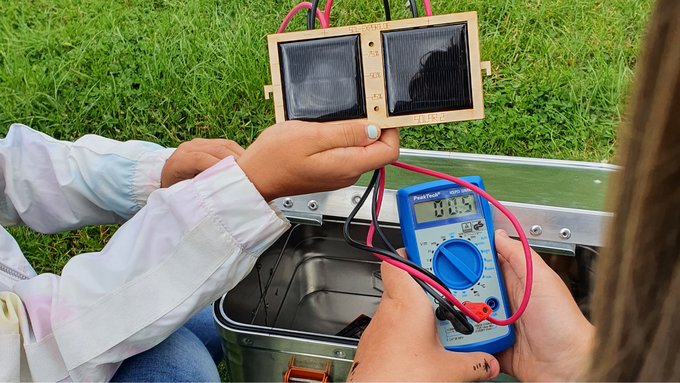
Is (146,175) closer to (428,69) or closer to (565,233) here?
(428,69)

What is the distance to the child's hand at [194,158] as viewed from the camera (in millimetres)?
1150

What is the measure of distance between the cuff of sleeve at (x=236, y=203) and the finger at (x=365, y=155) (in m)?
0.15

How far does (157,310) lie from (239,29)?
1786mm

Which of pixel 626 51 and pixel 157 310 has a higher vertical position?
pixel 626 51

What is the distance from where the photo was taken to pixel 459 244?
1.05 meters

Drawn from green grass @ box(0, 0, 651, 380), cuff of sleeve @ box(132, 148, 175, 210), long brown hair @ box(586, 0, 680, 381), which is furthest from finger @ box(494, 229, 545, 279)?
green grass @ box(0, 0, 651, 380)

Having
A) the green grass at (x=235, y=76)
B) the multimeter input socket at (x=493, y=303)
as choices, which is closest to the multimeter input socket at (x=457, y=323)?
the multimeter input socket at (x=493, y=303)

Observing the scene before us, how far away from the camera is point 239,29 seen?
237 centimetres

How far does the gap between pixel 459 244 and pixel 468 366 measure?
27cm

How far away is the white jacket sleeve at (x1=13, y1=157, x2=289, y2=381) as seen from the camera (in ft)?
2.88

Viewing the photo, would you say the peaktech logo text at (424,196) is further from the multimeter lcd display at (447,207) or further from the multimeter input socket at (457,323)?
the multimeter input socket at (457,323)

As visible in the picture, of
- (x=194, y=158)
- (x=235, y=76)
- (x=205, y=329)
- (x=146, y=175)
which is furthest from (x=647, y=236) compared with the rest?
(x=235, y=76)

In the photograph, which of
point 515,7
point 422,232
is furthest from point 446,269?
point 515,7

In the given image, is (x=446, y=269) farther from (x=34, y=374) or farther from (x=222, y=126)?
(x=222, y=126)
